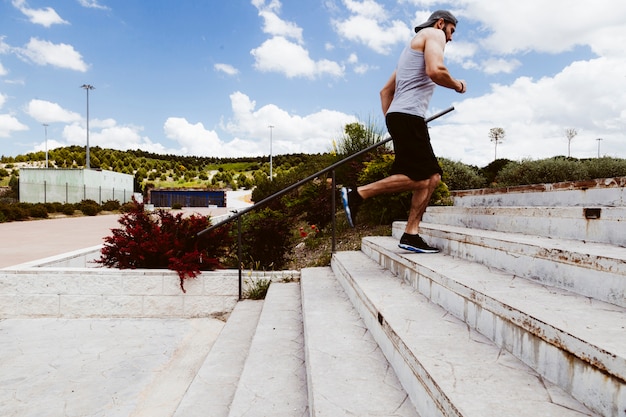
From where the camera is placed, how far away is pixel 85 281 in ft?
13.6

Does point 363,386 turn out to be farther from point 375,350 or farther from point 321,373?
point 375,350

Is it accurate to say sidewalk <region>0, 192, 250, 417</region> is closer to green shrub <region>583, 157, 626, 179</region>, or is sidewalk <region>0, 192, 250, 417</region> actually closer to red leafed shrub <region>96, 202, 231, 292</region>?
red leafed shrub <region>96, 202, 231, 292</region>

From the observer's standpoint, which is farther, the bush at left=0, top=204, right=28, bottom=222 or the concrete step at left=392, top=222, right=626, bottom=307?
the bush at left=0, top=204, right=28, bottom=222

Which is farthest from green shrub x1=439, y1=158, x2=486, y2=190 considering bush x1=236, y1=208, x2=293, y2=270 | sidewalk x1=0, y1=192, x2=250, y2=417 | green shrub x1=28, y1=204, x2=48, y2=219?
green shrub x1=28, y1=204, x2=48, y2=219

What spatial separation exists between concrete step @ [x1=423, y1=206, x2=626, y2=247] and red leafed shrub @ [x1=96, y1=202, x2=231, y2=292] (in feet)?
9.29

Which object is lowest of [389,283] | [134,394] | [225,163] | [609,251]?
[134,394]

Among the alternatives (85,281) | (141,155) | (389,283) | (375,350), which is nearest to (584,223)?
(389,283)

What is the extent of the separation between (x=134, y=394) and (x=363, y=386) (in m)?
1.62

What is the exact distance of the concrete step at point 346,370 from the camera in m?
1.53

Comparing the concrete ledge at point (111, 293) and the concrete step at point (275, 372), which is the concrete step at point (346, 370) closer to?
the concrete step at point (275, 372)

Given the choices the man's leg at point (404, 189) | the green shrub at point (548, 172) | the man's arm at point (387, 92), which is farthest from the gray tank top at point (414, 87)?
the green shrub at point (548, 172)

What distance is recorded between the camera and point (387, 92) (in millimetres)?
3361

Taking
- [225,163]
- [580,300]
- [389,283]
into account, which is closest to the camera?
[580,300]

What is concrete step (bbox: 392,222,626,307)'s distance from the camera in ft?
5.17
